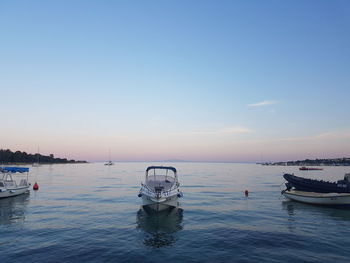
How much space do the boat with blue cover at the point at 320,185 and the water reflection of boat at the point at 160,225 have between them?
20894 mm

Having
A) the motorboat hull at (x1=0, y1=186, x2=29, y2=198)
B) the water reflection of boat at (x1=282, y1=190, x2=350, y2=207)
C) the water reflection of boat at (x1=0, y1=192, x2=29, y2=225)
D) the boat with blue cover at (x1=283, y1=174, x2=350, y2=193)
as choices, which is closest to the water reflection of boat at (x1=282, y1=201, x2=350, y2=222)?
the water reflection of boat at (x1=282, y1=190, x2=350, y2=207)

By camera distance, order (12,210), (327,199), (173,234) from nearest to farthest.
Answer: (173,234)
(12,210)
(327,199)

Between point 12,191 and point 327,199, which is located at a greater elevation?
point 12,191

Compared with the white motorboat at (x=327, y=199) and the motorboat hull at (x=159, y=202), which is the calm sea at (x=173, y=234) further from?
the white motorboat at (x=327, y=199)

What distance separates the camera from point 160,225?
2042 cm

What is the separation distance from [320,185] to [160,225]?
25.6 meters

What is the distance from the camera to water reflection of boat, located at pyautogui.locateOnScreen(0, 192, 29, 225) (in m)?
21.9

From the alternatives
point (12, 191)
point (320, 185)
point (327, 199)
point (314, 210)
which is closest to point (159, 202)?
point (314, 210)

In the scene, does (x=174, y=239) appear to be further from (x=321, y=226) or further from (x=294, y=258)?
(x=321, y=226)

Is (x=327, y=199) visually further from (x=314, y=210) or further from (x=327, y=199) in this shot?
(x=314, y=210)

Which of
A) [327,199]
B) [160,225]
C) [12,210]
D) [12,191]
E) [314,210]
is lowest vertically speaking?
[314,210]

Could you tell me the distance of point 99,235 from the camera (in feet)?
56.2

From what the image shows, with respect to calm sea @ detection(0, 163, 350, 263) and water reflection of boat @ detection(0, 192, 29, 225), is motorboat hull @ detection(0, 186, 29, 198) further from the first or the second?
calm sea @ detection(0, 163, 350, 263)

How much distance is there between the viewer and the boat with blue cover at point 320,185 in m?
31.3
